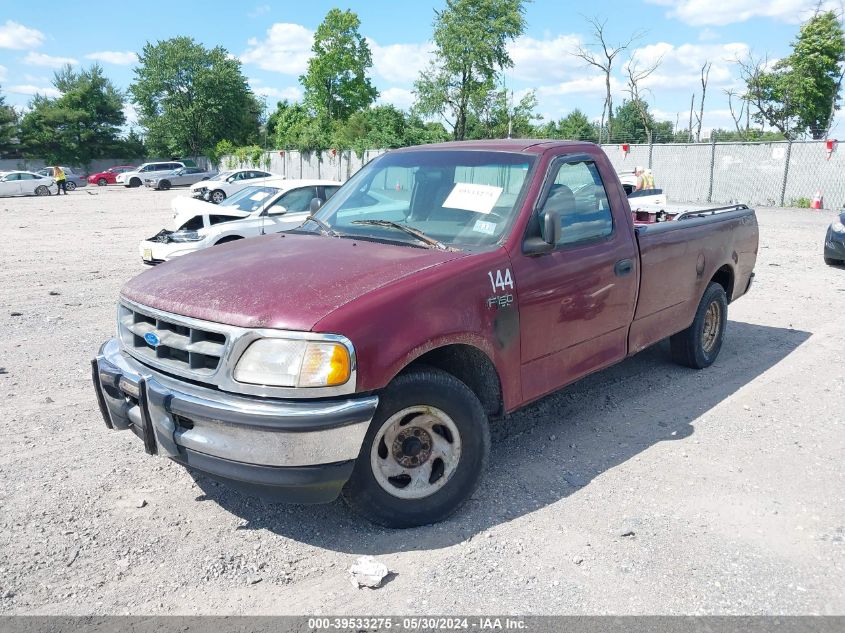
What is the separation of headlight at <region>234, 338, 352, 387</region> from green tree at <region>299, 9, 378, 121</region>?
58797 mm

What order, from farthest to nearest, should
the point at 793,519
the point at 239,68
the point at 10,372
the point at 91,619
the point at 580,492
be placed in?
the point at 239,68 → the point at 10,372 → the point at 580,492 → the point at 793,519 → the point at 91,619

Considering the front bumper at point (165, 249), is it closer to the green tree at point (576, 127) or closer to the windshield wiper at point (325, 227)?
the windshield wiper at point (325, 227)

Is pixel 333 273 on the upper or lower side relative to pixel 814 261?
upper

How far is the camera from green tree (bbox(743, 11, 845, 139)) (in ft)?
124

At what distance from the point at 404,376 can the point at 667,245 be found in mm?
2826

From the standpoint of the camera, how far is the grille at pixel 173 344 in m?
3.10

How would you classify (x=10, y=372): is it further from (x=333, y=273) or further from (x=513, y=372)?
(x=513, y=372)

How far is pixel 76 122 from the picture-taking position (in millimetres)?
62875

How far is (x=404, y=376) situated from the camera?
3283mm

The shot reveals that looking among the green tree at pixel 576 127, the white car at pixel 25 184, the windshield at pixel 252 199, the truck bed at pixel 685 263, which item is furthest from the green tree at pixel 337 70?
the truck bed at pixel 685 263

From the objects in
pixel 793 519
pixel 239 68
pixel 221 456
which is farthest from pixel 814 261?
pixel 239 68

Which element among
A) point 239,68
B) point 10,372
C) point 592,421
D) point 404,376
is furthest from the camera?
point 239,68

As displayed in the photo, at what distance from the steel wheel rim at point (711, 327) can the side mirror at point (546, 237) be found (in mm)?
2955

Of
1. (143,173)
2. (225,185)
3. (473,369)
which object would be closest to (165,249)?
(473,369)
